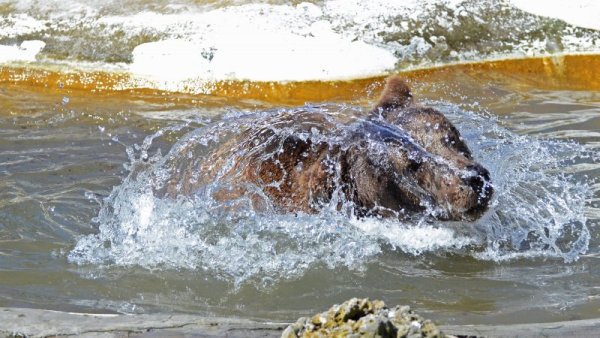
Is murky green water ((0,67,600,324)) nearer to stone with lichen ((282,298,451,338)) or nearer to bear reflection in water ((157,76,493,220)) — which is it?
bear reflection in water ((157,76,493,220))

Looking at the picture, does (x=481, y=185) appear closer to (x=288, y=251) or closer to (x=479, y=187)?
(x=479, y=187)

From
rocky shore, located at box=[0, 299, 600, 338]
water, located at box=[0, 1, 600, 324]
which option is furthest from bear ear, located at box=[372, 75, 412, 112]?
rocky shore, located at box=[0, 299, 600, 338]

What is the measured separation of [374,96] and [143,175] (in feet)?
9.68

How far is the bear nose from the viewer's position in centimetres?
554

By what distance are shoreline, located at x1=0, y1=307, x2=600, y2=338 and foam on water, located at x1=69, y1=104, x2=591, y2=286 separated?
1.46m

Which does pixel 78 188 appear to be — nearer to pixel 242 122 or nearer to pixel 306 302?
pixel 242 122

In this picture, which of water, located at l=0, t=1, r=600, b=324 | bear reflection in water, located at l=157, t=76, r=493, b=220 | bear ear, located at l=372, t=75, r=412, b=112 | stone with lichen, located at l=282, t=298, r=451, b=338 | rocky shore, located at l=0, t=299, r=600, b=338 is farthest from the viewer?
bear ear, located at l=372, t=75, r=412, b=112

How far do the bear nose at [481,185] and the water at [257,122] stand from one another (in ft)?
0.72

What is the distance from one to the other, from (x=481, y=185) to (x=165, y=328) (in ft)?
8.63

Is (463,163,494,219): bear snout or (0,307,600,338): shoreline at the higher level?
(463,163,494,219): bear snout

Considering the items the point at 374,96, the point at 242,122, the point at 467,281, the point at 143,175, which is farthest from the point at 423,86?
the point at 467,281

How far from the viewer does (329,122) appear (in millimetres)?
6277

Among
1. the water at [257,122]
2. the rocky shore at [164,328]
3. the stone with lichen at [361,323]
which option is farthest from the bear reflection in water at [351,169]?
the stone with lichen at [361,323]

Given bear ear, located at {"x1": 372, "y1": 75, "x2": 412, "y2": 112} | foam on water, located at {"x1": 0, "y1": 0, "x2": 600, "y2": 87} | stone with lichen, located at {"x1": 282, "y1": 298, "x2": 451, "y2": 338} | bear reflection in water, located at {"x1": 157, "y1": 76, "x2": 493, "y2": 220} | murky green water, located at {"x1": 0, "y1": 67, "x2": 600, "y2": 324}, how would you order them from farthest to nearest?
foam on water, located at {"x1": 0, "y1": 0, "x2": 600, "y2": 87} → bear ear, located at {"x1": 372, "y1": 75, "x2": 412, "y2": 112} → bear reflection in water, located at {"x1": 157, "y1": 76, "x2": 493, "y2": 220} → murky green water, located at {"x1": 0, "y1": 67, "x2": 600, "y2": 324} → stone with lichen, located at {"x1": 282, "y1": 298, "x2": 451, "y2": 338}
